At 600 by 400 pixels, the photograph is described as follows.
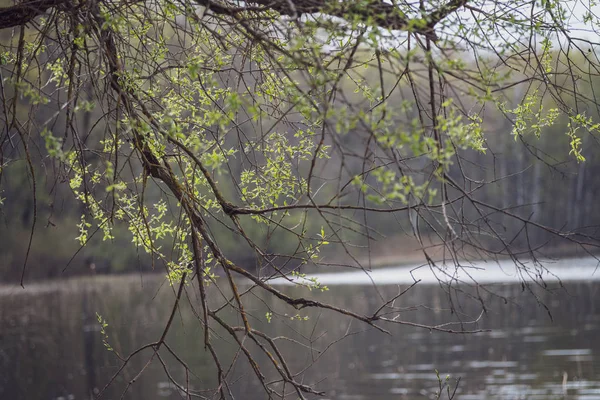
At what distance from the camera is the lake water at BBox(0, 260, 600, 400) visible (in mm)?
12430

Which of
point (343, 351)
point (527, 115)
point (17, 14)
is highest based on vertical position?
point (17, 14)

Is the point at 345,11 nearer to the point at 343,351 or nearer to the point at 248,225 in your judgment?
the point at 343,351

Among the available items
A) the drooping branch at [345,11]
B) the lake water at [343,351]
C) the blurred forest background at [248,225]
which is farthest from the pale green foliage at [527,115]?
the blurred forest background at [248,225]

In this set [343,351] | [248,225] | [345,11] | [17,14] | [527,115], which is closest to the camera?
[345,11]

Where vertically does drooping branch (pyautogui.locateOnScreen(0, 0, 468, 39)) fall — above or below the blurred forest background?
below

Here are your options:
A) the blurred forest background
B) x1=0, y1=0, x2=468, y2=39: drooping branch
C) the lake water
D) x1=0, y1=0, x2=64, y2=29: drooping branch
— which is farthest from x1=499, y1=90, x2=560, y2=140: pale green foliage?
the blurred forest background

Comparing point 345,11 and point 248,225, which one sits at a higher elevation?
point 248,225

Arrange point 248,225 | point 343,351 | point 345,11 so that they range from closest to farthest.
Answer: point 345,11
point 343,351
point 248,225

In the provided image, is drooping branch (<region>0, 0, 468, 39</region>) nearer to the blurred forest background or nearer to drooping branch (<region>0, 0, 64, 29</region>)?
drooping branch (<region>0, 0, 64, 29</region>)

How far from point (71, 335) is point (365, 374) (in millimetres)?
8134

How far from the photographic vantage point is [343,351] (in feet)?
56.0

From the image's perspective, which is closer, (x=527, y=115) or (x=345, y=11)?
(x=345, y=11)

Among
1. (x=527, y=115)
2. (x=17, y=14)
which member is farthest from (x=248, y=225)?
(x=17, y=14)

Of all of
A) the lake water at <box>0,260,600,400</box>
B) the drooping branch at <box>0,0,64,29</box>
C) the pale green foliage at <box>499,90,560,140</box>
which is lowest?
the lake water at <box>0,260,600,400</box>
